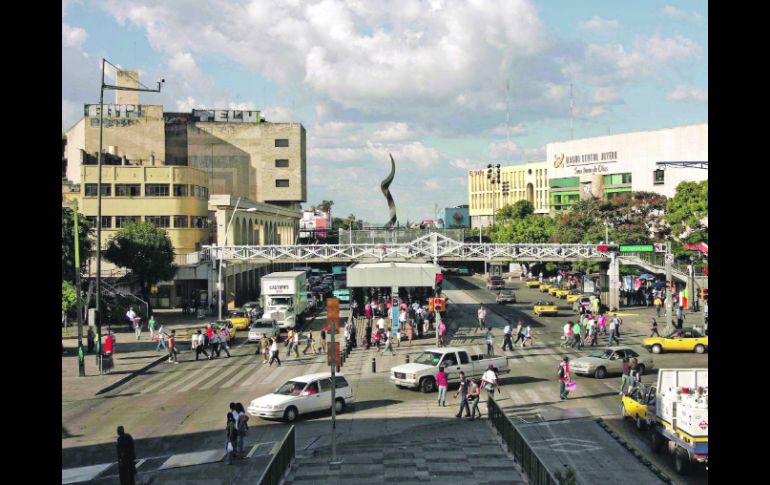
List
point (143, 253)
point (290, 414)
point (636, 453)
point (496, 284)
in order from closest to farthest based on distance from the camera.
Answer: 1. point (636, 453)
2. point (290, 414)
3. point (143, 253)
4. point (496, 284)

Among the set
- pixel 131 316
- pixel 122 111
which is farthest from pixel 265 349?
pixel 122 111

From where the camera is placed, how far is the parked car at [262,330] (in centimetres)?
4619

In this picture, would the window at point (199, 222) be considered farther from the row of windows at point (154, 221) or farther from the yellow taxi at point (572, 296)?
the yellow taxi at point (572, 296)

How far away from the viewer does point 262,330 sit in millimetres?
46438

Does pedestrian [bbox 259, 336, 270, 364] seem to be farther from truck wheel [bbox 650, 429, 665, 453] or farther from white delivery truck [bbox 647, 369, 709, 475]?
truck wheel [bbox 650, 429, 665, 453]

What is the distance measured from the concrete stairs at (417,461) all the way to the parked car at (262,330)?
23322 mm

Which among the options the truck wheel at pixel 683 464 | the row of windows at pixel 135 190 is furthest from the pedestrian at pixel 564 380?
the row of windows at pixel 135 190

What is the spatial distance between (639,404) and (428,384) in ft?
29.8

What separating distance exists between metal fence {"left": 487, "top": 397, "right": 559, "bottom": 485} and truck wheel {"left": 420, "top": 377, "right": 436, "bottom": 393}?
247 inches

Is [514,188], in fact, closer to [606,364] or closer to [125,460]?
[606,364]
